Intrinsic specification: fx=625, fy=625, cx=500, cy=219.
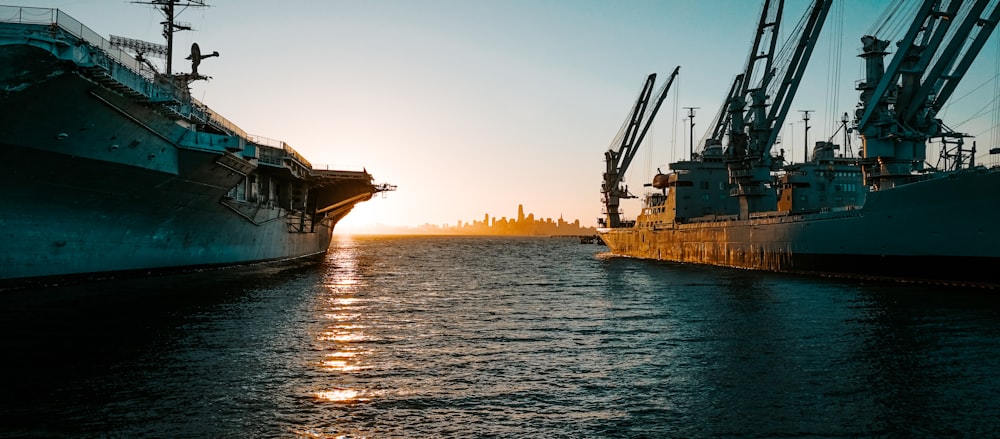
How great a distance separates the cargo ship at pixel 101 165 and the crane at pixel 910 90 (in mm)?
32887

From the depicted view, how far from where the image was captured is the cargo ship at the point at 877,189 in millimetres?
26922

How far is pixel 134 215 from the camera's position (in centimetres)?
2845

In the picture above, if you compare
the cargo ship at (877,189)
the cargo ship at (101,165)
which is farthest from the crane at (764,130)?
the cargo ship at (101,165)

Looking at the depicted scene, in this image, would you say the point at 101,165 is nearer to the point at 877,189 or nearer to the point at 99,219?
the point at 99,219

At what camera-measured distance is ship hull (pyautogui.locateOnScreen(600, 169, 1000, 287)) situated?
2595 centimetres

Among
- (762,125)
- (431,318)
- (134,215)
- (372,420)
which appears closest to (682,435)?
(372,420)

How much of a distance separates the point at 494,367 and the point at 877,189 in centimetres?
2858

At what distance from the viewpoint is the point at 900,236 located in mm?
29500

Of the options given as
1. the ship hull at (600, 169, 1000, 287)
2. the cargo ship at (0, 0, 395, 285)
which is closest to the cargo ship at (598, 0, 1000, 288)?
the ship hull at (600, 169, 1000, 287)

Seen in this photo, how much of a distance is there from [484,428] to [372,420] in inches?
62.9

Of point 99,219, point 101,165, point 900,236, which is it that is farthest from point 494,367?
point 900,236

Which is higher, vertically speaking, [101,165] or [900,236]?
[101,165]

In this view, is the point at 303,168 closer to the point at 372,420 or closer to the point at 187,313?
the point at 187,313

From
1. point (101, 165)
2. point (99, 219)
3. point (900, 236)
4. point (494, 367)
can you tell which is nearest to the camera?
point (494, 367)
